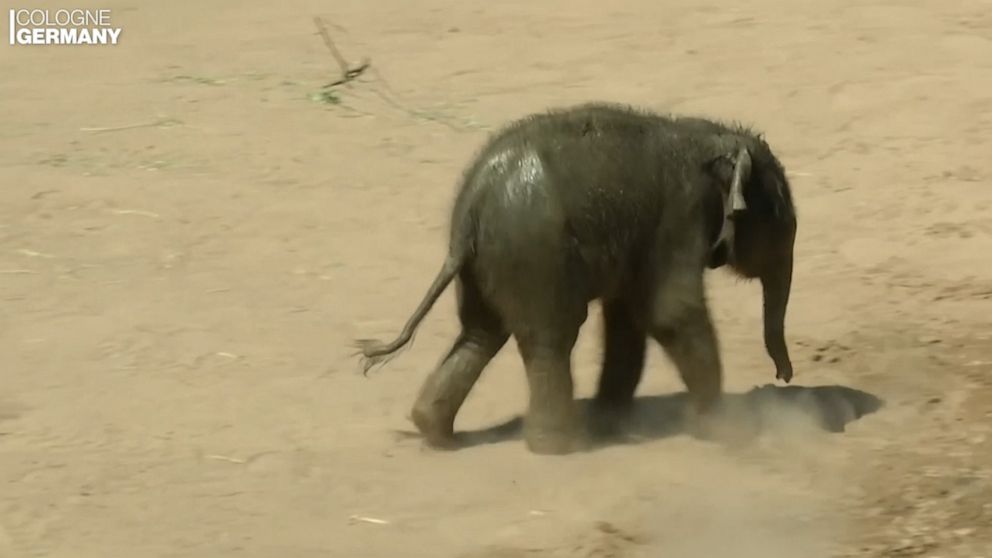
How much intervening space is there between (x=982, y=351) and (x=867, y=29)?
197 inches

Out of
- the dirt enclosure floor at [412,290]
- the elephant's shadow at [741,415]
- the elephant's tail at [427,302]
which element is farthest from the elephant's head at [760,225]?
the elephant's tail at [427,302]

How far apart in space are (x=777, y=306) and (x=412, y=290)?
6.49ft

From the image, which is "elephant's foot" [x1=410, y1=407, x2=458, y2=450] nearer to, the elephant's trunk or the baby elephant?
the baby elephant

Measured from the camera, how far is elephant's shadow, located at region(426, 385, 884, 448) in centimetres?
687

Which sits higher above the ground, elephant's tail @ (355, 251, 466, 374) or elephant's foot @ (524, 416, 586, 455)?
elephant's tail @ (355, 251, 466, 374)

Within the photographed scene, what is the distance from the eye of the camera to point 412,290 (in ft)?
27.8

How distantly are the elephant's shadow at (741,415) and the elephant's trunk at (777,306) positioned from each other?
0.43 feet

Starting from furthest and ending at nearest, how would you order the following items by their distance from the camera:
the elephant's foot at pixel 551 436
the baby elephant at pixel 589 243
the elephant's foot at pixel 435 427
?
1. the elephant's foot at pixel 435 427
2. the elephant's foot at pixel 551 436
3. the baby elephant at pixel 589 243

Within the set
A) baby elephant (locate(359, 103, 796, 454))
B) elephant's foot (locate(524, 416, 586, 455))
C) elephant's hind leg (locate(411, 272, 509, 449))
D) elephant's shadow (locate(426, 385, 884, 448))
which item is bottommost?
elephant's shadow (locate(426, 385, 884, 448))

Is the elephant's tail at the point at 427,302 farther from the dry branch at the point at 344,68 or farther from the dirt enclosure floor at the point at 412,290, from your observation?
the dry branch at the point at 344,68

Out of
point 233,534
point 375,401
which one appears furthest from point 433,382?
point 233,534

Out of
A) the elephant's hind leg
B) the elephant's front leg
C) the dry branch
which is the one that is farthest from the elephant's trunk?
the dry branch

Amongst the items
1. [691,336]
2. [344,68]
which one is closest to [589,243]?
[691,336]

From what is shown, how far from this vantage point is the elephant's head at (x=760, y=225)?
674 cm
